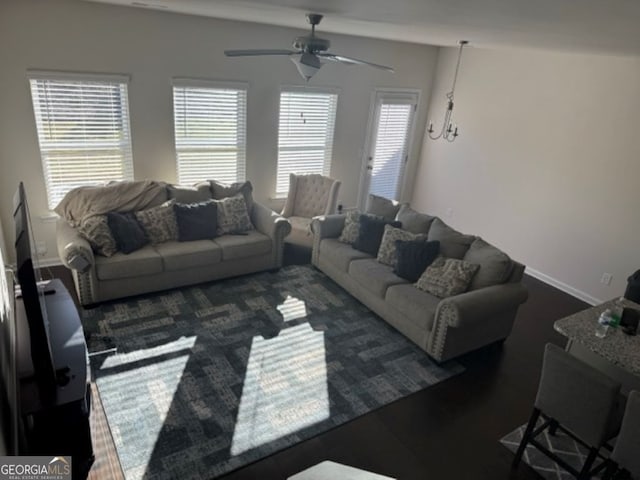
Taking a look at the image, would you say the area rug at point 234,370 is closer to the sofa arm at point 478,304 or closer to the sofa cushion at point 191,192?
the sofa arm at point 478,304

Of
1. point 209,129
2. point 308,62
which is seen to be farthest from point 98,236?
point 308,62

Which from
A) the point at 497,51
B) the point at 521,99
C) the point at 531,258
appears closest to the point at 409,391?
the point at 531,258

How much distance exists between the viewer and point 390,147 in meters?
7.19

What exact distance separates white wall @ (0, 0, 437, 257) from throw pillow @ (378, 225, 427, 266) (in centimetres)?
217

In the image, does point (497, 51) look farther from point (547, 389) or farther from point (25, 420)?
point (25, 420)

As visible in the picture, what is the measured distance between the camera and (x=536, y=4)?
1.77 m

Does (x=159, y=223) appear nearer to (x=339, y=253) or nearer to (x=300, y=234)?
(x=300, y=234)

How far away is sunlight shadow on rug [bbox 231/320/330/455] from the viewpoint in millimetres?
3045

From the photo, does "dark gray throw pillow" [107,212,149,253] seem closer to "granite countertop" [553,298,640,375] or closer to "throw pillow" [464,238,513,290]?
"throw pillow" [464,238,513,290]

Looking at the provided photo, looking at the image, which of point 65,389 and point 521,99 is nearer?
point 65,389

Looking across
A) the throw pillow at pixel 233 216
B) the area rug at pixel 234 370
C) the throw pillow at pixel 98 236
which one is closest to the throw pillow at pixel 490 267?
the area rug at pixel 234 370

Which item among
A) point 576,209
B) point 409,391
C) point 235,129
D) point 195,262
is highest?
point 235,129

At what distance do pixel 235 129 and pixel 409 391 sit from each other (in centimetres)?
392

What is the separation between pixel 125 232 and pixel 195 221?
746 millimetres
